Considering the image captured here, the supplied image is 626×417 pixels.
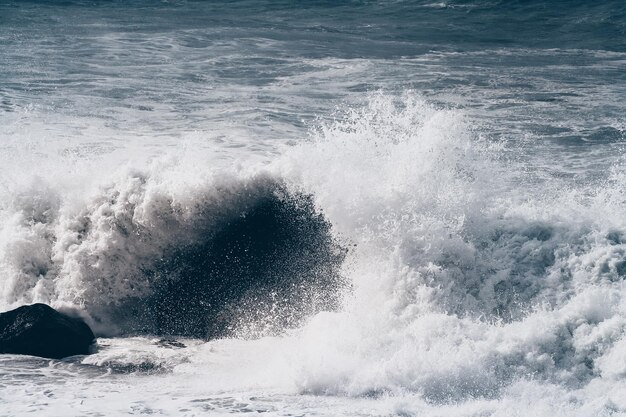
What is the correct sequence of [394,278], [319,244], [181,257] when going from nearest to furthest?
[394,278], [319,244], [181,257]

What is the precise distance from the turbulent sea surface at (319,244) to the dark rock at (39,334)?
0.20m

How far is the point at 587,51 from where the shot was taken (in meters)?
21.9

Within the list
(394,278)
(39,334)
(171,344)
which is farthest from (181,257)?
(394,278)

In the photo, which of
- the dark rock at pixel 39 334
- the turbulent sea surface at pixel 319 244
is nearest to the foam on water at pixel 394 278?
the turbulent sea surface at pixel 319 244

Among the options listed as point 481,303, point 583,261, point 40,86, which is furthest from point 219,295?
point 40,86

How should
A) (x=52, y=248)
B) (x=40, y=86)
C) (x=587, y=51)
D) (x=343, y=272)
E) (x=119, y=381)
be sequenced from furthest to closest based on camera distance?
(x=587, y=51) < (x=40, y=86) < (x=52, y=248) < (x=343, y=272) < (x=119, y=381)

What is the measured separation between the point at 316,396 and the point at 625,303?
363cm

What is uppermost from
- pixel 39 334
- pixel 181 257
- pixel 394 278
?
pixel 181 257

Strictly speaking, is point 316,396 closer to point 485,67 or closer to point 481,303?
point 481,303

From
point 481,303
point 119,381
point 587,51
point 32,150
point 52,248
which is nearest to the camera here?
point 119,381

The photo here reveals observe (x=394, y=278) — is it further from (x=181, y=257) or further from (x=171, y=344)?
(x=181, y=257)

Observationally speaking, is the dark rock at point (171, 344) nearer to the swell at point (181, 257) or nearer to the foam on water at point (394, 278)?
the foam on water at point (394, 278)

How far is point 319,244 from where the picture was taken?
38.3 ft

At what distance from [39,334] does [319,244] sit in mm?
3738
